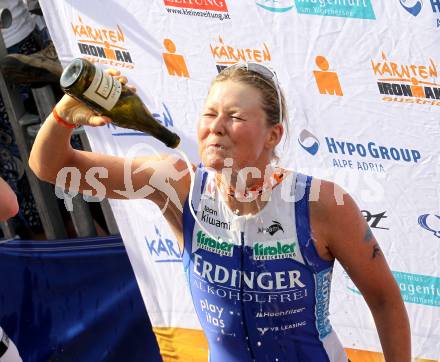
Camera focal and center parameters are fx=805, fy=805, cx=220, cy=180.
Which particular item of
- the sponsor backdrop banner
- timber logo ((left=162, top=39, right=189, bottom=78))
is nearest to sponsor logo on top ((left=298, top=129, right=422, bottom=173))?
the sponsor backdrop banner

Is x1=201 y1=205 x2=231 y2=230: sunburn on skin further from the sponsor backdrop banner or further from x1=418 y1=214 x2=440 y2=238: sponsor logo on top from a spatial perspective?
x1=418 y1=214 x2=440 y2=238: sponsor logo on top

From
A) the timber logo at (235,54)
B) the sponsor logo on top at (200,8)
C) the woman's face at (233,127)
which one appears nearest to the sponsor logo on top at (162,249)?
the timber logo at (235,54)

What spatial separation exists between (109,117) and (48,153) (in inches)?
10.1

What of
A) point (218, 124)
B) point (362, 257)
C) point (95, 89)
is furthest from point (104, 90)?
point (362, 257)

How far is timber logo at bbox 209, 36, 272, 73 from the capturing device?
3543 millimetres

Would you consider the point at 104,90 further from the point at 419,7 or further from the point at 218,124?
the point at 419,7

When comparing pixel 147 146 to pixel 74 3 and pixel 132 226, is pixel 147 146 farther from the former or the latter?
pixel 74 3

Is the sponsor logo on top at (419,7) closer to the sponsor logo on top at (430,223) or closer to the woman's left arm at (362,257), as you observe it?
the sponsor logo on top at (430,223)

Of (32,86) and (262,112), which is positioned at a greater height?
(32,86)

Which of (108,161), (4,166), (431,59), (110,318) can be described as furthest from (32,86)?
(431,59)

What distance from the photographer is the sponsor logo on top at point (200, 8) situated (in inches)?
140

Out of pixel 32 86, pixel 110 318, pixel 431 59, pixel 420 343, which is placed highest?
pixel 32 86

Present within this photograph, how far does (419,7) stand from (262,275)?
1.36 m

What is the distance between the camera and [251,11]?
351 centimetres
